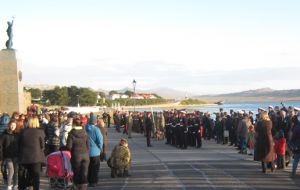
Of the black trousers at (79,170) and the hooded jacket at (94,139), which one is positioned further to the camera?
the hooded jacket at (94,139)

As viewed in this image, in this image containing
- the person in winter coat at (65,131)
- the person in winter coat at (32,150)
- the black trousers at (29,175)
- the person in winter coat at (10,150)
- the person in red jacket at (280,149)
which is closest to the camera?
the person in winter coat at (32,150)

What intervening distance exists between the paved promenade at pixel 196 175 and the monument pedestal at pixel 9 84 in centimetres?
993

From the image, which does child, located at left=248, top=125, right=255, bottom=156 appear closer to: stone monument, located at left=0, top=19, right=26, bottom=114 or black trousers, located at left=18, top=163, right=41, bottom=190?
black trousers, located at left=18, top=163, right=41, bottom=190

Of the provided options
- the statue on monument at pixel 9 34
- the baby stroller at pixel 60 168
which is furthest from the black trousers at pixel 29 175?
the statue on monument at pixel 9 34

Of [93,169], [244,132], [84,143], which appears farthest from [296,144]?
[244,132]

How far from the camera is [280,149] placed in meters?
16.0

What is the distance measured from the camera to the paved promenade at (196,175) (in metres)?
12.9

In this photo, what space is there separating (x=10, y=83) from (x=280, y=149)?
15.9 meters

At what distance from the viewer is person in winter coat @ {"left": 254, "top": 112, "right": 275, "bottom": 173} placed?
15219mm

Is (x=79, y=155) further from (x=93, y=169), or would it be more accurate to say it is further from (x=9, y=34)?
(x=9, y=34)

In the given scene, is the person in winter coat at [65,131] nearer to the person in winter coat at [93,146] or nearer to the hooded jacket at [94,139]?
the person in winter coat at [93,146]

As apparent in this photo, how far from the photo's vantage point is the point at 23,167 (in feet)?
39.3

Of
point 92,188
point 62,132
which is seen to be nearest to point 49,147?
point 62,132

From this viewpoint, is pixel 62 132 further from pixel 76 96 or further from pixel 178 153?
pixel 76 96
